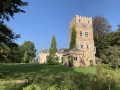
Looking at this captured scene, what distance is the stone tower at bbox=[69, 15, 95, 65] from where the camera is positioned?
2492cm

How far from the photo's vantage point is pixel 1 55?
407 inches

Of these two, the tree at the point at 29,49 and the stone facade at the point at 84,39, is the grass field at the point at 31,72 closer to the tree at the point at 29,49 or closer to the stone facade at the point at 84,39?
the stone facade at the point at 84,39

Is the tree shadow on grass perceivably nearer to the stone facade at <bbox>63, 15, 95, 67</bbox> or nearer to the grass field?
the grass field

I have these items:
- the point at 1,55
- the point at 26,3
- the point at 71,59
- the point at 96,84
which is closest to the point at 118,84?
the point at 96,84

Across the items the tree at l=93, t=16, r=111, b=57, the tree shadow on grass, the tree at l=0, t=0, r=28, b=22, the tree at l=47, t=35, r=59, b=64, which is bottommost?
the tree shadow on grass

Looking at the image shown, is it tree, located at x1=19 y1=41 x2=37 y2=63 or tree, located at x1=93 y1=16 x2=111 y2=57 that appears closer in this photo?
tree, located at x1=93 y1=16 x2=111 y2=57

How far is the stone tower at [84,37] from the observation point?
24.9 metres

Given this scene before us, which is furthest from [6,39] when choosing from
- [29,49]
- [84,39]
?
[29,49]

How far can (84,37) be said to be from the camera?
1017 inches

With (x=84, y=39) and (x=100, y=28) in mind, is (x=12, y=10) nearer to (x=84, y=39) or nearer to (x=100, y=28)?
(x=84, y=39)

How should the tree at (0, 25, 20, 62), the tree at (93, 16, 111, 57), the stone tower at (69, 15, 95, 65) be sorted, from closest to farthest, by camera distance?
the tree at (0, 25, 20, 62)
the stone tower at (69, 15, 95, 65)
the tree at (93, 16, 111, 57)

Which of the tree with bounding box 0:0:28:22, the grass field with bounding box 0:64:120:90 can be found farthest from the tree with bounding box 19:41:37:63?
the tree with bounding box 0:0:28:22

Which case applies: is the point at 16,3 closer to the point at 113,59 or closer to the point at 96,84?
the point at 96,84

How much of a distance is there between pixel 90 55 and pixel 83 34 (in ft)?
19.5
